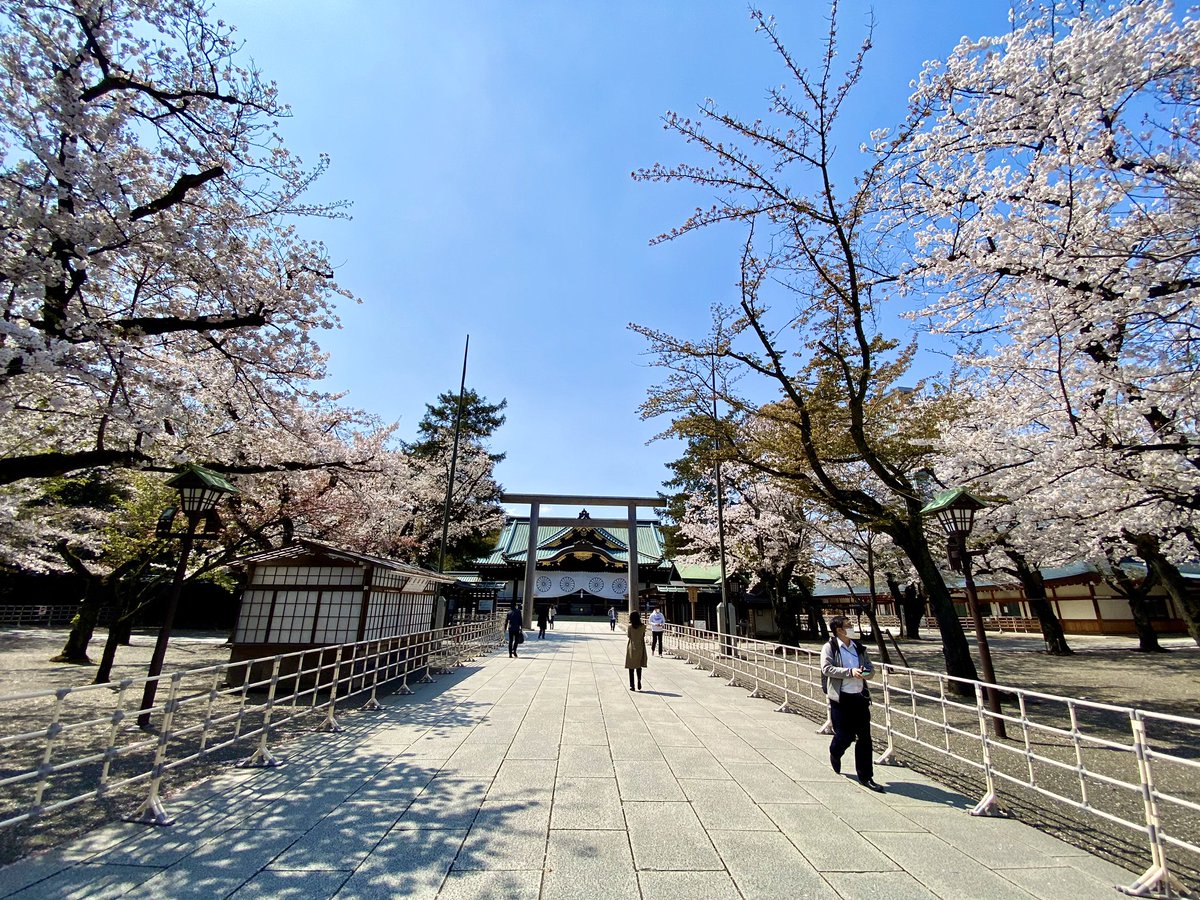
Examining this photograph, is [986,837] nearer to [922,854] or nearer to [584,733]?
[922,854]

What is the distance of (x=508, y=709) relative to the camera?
9.31 meters

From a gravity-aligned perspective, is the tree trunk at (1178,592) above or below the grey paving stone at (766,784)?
above

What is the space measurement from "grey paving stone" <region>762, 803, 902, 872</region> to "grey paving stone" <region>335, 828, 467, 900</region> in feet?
8.86

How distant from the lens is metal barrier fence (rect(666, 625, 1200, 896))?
12.4ft

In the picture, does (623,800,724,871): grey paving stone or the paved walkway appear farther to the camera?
(623,800,724,871): grey paving stone

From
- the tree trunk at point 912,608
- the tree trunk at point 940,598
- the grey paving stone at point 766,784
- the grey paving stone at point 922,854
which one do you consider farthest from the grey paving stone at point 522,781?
the tree trunk at point 912,608

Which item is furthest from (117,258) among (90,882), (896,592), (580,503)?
(896,592)

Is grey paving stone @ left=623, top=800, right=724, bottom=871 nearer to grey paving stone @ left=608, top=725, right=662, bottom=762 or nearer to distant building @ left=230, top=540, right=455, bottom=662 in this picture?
grey paving stone @ left=608, top=725, right=662, bottom=762

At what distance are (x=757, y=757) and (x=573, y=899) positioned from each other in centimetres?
408

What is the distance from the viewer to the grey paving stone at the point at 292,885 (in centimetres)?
337

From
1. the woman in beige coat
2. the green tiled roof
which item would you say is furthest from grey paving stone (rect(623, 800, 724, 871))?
the green tiled roof

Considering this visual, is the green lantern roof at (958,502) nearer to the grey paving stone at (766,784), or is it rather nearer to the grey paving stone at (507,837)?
the grey paving stone at (766,784)

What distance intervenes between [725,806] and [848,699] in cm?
185

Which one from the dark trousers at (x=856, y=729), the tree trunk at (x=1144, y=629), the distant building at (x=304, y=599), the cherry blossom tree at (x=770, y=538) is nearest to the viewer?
the dark trousers at (x=856, y=729)
